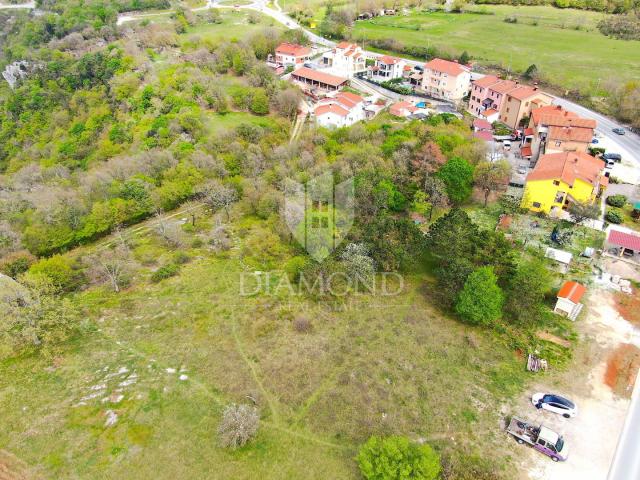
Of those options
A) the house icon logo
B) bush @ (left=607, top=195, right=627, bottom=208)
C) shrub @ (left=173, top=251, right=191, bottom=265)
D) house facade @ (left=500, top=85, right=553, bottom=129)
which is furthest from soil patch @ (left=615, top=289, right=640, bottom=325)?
house facade @ (left=500, top=85, right=553, bottom=129)

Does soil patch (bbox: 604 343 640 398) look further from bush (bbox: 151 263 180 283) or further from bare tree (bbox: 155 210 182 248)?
bare tree (bbox: 155 210 182 248)

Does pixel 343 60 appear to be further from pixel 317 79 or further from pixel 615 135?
pixel 615 135

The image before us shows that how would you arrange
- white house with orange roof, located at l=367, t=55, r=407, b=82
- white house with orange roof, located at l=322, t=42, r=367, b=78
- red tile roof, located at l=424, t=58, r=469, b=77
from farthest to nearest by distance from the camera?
white house with orange roof, located at l=322, t=42, r=367, b=78, white house with orange roof, located at l=367, t=55, r=407, b=82, red tile roof, located at l=424, t=58, r=469, b=77

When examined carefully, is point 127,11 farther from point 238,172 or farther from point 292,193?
point 292,193

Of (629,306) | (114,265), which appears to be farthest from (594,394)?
(114,265)

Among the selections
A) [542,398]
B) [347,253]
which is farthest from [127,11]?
[542,398]

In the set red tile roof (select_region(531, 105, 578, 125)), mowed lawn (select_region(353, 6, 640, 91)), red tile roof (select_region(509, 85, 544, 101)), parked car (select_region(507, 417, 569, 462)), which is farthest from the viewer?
mowed lawn (select_region(353, 6, 640, 91))

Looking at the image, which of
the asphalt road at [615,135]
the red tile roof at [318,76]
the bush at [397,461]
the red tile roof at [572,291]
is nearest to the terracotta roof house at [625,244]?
the red tile roof at [572,291]
